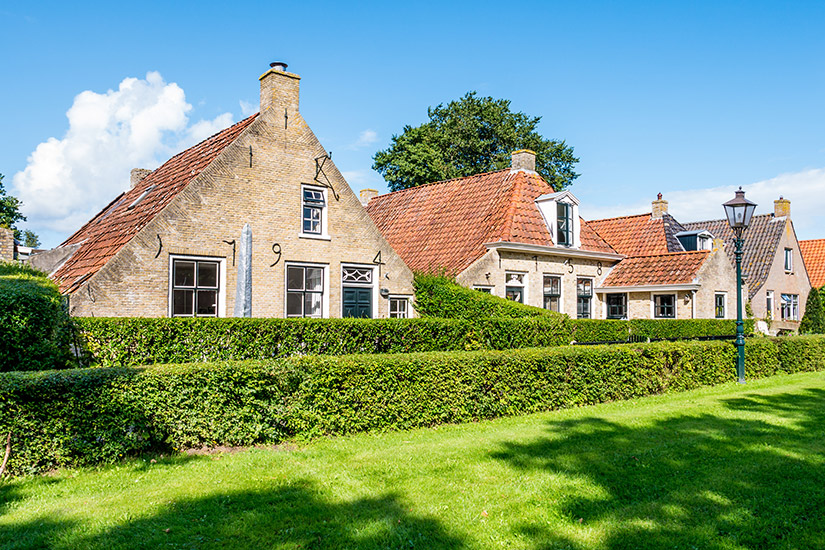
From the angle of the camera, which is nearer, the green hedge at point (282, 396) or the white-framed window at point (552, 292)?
the green hedge at point (282, 396)

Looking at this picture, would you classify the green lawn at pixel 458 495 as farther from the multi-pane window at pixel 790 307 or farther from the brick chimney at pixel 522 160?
the multi-pane window at pixel 790 307

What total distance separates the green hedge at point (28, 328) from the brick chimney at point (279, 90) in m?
9.46

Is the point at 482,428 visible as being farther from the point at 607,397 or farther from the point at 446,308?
the point at 446,308

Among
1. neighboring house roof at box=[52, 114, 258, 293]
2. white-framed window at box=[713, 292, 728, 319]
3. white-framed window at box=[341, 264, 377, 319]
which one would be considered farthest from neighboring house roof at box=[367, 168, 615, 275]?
neighboring house roof at box=[52, 114, 258, 293]

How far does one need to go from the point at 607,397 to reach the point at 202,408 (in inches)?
322

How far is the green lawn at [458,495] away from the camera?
537 centimetres

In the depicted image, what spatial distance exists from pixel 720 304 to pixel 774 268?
29.7 ft

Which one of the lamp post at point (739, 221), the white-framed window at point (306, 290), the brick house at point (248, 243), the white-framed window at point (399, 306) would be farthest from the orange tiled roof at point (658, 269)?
the white-framed window at point (306, 290)

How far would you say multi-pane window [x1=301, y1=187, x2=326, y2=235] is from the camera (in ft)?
60.5

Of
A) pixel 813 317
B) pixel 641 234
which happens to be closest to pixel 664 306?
pixel 641 234

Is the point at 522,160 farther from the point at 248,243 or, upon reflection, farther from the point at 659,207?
the point at 248,243

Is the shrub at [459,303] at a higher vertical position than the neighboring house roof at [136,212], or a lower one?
lower

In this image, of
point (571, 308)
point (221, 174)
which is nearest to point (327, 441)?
point (221, 174)

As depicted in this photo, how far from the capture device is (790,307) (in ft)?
122
